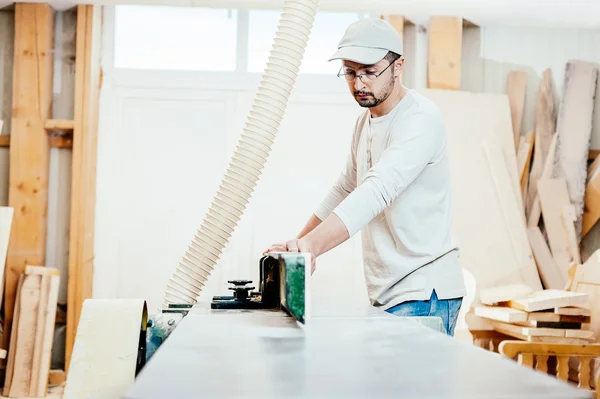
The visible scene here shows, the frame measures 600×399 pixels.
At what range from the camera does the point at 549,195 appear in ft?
15.5

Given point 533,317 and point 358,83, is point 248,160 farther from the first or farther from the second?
point 533,317

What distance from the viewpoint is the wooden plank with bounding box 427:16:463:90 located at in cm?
483

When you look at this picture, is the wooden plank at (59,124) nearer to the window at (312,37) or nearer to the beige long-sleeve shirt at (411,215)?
the window at (312,37)

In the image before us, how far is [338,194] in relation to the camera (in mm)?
2617

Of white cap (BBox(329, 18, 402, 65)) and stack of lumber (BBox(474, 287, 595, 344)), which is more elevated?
white cap (BBox(329, 18, 402, 65))

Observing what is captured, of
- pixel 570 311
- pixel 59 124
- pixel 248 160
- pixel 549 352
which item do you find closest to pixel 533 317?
pixel 570 311

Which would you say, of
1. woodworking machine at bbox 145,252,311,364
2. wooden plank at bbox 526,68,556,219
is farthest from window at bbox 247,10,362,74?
woodworking machine at bbox 145,252,311,364

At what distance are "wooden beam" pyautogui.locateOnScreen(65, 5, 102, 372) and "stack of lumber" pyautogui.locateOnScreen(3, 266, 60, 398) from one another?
177 millimetres

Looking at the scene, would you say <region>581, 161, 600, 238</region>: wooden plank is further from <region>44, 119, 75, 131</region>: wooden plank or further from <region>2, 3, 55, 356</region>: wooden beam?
<region>2, 3, 55, 356</region>: wooden beam

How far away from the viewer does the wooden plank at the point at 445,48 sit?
15.8 feet

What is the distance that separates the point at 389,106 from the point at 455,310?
660 millimetres

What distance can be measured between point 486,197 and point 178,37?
2322 millimetres

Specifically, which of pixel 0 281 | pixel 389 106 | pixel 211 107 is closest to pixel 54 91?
pixel 211 107

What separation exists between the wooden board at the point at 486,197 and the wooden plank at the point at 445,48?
16 cm
